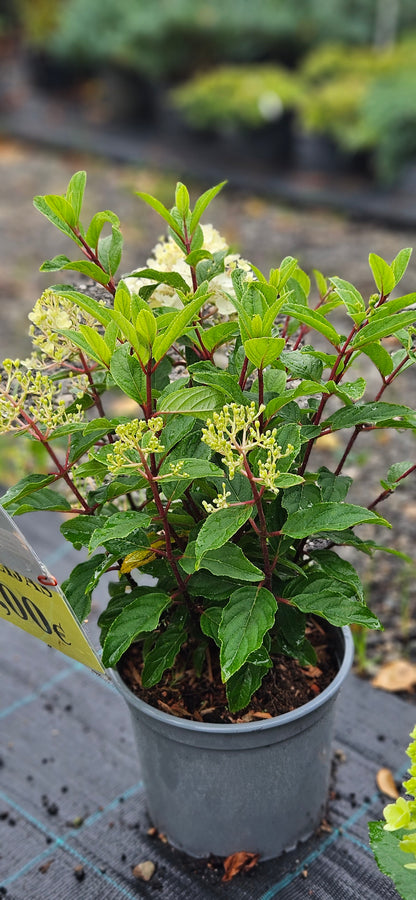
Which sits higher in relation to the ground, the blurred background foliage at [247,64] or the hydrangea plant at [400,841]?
the blurred background foliage at [247,64]

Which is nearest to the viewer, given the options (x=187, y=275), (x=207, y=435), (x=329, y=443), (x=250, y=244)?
(x=207, y=435)

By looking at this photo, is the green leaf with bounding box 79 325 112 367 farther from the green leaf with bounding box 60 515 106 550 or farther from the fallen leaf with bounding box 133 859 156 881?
the fallen leaf with bounding box 133 859 156 881

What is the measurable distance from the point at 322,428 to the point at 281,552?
189mm

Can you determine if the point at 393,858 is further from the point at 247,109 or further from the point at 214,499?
the point at 247,109

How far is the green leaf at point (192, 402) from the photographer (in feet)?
3.50

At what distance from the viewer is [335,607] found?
1.16 meters

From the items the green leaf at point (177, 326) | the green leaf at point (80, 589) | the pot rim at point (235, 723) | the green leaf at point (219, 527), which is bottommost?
the pot rim at point (235, 723)

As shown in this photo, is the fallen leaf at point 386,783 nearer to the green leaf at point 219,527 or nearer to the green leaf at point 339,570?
the green leaf at point 339,570

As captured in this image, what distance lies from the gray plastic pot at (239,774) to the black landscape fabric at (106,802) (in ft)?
0.19

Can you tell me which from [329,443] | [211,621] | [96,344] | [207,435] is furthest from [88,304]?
[329,443]

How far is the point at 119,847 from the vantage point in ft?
5.01

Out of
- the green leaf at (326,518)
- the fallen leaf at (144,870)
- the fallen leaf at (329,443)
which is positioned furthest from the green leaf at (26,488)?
the fallen leaf at (329,443)

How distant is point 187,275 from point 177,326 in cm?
28

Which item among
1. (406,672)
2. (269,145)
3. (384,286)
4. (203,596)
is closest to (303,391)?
(384,286)
